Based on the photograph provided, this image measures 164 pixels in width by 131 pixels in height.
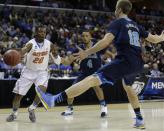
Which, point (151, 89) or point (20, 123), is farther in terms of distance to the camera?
point (151, 89)

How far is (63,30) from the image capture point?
757 inches

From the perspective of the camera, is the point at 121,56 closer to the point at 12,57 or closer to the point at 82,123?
the point at 82,123

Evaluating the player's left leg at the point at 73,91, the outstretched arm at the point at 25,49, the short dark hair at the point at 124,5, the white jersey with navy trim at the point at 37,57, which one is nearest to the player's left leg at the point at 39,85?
the white jersey with navy trim at the point at 37,57

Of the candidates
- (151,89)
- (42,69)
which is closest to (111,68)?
(42,69)

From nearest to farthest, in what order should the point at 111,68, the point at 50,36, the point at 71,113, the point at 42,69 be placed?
the point at 111,68 → the point at 42,69 → the point at 71,113 → the point at 50,36

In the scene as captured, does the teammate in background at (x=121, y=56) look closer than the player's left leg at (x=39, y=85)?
Yes

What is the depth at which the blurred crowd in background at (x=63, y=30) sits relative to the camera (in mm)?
14547

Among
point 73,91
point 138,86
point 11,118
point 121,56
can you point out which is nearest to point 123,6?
point 121,56

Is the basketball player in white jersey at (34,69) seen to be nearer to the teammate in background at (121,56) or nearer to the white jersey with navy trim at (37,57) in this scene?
the white jersey with navy trim at (37,57)

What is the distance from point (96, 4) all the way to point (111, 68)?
63.6 ft

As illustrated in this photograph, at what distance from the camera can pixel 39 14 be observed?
20297mm

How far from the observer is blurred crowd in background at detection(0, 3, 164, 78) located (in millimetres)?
14547

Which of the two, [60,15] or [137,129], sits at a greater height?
[60,15]

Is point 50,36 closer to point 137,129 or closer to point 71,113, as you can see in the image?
point 71,113
